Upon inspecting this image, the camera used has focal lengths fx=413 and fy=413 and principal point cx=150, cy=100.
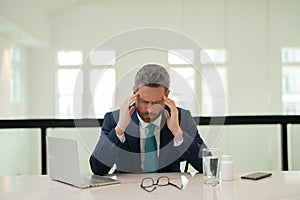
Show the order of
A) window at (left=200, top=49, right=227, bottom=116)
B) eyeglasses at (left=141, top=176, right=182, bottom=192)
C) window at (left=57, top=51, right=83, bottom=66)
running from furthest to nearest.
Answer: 1. window at (left=57, top=51, right=83, bottom=66)
2. window at (left=200, top=49, right=227, bottom=116)
3. eyeglasses at (left=141, top=176, right=182, bottom=192)

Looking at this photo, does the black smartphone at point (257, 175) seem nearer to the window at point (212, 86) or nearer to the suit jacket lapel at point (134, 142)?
the window at point (212, 86)

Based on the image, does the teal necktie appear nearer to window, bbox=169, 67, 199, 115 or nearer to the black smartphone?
window, bbox=169, 67, 199, 115

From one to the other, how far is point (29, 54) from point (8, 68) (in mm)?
341

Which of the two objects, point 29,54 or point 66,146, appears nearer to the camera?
point 66,146

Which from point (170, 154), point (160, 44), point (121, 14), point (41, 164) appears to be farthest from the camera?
point (121, 14)

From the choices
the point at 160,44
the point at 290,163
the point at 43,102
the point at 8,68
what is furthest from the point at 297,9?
the point at 160,44

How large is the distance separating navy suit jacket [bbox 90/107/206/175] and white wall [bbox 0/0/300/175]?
380cm

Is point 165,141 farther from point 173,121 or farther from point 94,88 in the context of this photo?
point 94,88

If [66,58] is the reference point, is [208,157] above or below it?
below

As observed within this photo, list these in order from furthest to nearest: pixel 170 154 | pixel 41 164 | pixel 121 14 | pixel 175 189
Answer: pixel 121 14 → pixel 41 164 → pixel 170 154 → pixel 175 189

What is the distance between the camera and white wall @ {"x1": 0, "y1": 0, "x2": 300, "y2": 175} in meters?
5.48

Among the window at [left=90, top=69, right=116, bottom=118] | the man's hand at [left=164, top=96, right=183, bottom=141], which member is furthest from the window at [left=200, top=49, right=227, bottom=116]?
the window at [left=90, top=69, right=116, bottom=118]

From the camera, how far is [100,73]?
1619 millimetres

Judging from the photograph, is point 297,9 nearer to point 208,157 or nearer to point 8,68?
point 8,68
